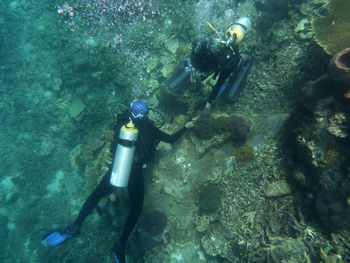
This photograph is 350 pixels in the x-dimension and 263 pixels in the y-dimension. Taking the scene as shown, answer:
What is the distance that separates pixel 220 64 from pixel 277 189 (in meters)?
3.22

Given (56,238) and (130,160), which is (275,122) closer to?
(130,160)

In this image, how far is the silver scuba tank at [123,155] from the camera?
14.7 feet

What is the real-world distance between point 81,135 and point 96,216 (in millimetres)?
3907

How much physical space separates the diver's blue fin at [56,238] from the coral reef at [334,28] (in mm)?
8485

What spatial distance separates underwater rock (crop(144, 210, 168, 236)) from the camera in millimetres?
5762

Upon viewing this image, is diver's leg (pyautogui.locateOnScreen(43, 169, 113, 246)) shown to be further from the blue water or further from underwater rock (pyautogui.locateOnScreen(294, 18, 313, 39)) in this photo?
underwater rock (pyautogui.locateOnScreen(294, 18, 313, 39))

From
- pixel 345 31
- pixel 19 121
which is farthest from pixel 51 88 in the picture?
pixel 345 31

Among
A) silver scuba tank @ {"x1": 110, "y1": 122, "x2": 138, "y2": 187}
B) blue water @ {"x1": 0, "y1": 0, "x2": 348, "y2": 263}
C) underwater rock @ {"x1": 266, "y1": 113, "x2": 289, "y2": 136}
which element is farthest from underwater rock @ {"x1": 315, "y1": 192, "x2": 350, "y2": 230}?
silver scuba tank @ {"x1": 110, "y1": 122, "x2": 138, "y2": 187}

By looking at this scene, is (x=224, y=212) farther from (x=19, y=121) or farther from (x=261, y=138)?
(x=19, y=121)

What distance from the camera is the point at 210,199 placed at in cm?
530

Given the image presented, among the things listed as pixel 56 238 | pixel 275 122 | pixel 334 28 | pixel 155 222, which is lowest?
pixel 56 238

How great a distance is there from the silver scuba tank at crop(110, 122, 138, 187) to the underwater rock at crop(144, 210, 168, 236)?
1.87m

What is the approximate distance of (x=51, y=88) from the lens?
33.6 ft

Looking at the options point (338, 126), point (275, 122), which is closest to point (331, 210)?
point (338, 126)
